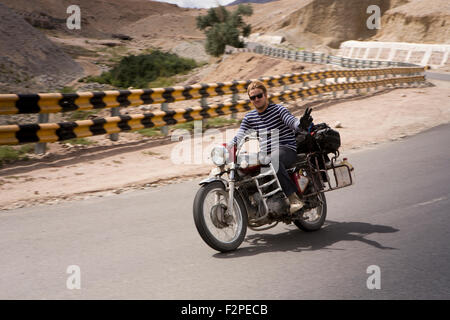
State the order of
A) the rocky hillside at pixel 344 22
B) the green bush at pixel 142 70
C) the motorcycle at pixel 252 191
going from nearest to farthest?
the motorcycle at pixel 252 191
the green bush at pixel 142 70
the rocky hillside at pixel 344 22

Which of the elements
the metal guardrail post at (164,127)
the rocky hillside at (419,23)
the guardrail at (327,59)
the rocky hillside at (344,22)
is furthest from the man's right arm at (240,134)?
the rocky hillside at (344,22)

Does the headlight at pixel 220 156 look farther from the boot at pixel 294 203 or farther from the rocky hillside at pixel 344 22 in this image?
the rocky hillside at pixel 344 22

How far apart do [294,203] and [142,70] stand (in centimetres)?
3396

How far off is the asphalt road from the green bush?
23189mm

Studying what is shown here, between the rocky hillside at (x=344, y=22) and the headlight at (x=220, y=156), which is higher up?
the rocky hillside at (x=344, y=22)

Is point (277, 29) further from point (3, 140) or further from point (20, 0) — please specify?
point (3, 140)

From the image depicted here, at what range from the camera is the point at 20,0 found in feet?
313

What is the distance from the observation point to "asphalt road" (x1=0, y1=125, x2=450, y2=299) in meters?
4.54

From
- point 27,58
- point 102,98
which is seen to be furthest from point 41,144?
point 27,58

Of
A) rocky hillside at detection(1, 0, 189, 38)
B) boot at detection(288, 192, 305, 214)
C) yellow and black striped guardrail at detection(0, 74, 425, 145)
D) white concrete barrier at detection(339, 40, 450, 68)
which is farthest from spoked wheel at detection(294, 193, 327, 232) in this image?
rocky hillside at detection(1, 0, 189, 38)

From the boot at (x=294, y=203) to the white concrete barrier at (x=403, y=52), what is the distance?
37099mm

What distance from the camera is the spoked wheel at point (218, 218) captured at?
207 inches

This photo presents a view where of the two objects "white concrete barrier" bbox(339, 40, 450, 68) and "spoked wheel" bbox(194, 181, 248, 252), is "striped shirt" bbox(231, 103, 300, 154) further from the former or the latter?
"white concrete barrier" bbox(339, 40, 450, 68)

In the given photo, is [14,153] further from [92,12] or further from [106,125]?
[92,12]
